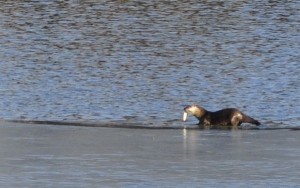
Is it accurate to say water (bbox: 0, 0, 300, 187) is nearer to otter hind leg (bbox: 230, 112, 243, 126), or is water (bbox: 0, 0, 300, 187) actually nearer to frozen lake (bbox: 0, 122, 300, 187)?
frozen lake (bbox: 0, 122, 300, 187)

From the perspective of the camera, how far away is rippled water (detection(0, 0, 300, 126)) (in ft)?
53.2

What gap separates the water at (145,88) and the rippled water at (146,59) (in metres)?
0.02

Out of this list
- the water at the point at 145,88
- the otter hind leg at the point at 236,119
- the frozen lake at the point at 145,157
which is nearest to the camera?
the frozen lake at the point at 145,157

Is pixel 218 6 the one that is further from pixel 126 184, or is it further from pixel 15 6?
pixel 126 184

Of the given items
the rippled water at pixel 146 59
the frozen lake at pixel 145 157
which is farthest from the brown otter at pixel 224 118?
the frozen lake at pixel 145 157

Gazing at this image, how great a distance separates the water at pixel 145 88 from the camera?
10.5 meters

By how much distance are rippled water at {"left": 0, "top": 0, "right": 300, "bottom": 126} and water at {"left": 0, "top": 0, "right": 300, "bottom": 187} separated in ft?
0.08

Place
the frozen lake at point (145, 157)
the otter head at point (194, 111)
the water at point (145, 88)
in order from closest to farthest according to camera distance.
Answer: the frozen lake at point (145, 157) → the water at point (145, 88) → the otter head at point (194, 111)

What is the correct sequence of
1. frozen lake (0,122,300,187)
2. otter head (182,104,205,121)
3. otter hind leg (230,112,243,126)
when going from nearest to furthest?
frozen lake (0,122,300,187) → otter hind leg (230,112,243,126) → otter head (182,104,205,121)

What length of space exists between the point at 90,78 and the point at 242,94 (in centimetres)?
294

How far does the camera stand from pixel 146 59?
22234 mm

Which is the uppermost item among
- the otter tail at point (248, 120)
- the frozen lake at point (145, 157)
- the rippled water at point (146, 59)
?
the frozen lake at point (145, 157)

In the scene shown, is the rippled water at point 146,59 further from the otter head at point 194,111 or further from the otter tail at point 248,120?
the otter tail at point 248,120

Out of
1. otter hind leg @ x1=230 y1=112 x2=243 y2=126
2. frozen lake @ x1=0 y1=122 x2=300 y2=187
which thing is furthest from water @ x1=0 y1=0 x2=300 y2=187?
otter hind leg @ x1=230 y1=112 x2=243 y2=126
